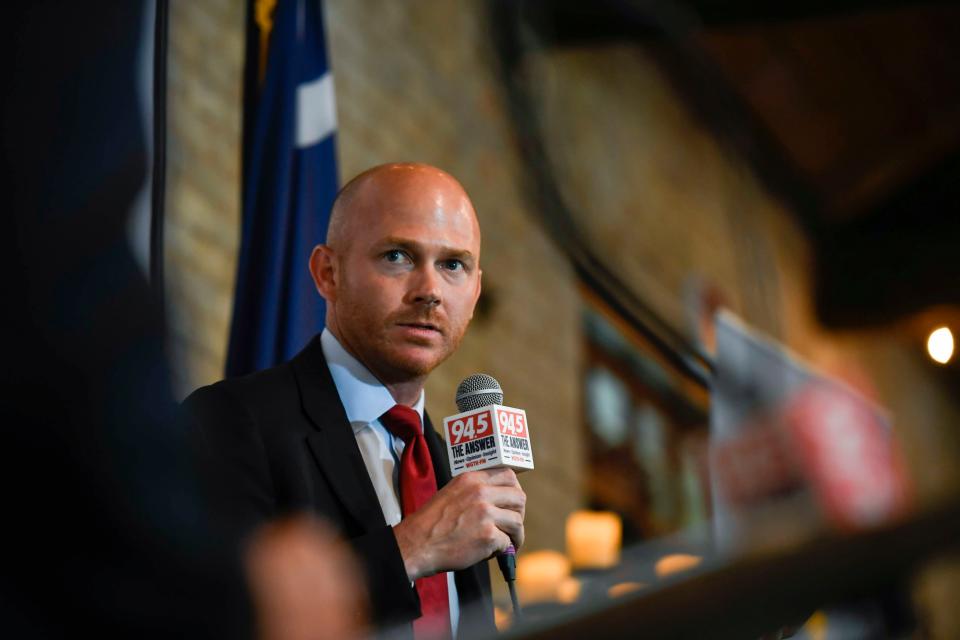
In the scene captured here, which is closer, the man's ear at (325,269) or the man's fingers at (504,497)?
the man's fingers at (504,497)

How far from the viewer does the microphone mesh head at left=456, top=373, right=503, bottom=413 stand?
0.97m

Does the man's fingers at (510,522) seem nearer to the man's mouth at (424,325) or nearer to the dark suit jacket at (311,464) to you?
the dark suit jacket at (311,464)

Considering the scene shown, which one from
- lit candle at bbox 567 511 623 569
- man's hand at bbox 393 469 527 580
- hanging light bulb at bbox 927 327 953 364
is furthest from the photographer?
lit candle at bbox 567 511 623 569

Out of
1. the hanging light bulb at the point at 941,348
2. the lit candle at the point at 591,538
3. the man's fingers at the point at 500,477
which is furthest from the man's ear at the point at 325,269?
the hanging light bulb at the point at 941,348

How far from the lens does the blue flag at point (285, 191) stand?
1489 millimetres

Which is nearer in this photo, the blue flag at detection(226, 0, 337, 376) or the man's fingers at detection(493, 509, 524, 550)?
the man's fingers at detection(493, 509, 524, 550)

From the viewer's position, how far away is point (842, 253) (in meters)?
8.34

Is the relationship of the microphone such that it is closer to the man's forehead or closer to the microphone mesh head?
the microphone mesh head

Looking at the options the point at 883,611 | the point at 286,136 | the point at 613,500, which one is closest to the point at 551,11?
the point at 613,500

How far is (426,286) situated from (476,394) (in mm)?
107

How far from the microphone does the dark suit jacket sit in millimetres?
77

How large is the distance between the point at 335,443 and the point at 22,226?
627mm

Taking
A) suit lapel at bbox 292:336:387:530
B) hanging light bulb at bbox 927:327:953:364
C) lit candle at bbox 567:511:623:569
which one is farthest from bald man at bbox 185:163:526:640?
hanging light bulb at bbox 927:327:953:364

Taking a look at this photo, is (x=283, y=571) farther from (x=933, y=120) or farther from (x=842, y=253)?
(x=842, y=253)
